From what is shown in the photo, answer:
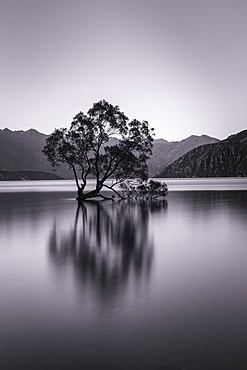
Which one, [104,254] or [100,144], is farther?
[100,144]

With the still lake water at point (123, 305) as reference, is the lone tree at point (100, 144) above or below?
above

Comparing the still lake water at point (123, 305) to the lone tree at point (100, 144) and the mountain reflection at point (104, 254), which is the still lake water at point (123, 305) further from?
the lone tree at point (100, 144)

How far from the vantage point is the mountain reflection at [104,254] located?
12.0 meters

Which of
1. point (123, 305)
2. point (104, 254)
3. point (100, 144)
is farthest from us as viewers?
point (100, 144)

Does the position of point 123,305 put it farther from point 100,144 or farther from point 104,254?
point 100,144

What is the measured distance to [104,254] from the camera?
1645 cm

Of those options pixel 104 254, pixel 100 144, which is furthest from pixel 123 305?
pixel 100 144

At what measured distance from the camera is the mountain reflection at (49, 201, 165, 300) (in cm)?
1205

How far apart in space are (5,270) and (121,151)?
44097 millimetres

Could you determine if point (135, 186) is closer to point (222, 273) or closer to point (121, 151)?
point (121, 151)

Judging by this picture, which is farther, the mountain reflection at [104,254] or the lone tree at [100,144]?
the lone tree at [100,144]

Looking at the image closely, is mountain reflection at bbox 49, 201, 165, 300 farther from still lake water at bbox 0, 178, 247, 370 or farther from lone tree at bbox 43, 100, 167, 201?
lone tree at bbox 43, 100, 167, 201

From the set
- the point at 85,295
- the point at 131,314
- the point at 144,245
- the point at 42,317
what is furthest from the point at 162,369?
the point at 144,245

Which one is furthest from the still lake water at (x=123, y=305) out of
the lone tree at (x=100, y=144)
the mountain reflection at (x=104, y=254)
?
the lone tree at (x=100, y=144)
